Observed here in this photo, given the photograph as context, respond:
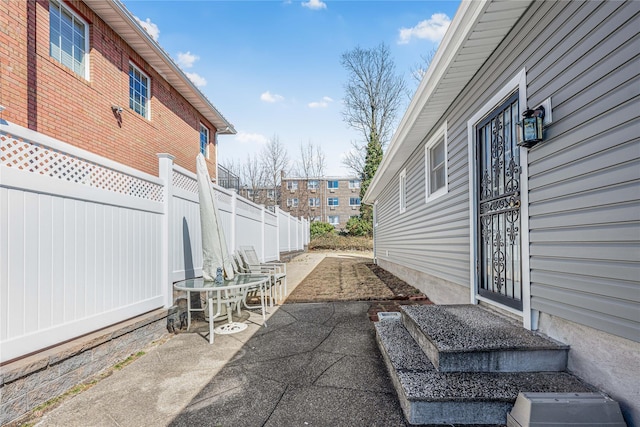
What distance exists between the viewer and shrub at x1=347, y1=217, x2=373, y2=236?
23.4 meters

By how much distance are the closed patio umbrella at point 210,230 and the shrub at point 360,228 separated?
19.7 metres

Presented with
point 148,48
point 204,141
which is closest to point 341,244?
point 204,141

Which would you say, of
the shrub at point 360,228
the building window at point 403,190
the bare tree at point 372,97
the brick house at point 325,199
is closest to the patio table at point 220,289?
the building window at point 403,190

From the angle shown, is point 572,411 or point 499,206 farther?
point 499,206

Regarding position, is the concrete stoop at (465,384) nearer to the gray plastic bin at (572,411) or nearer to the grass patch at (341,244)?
the gray plastic bin at (572,411)

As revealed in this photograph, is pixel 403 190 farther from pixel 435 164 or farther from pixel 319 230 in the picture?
pixel 319 230

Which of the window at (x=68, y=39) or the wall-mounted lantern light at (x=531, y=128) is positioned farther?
the window at (x=68, y=39)

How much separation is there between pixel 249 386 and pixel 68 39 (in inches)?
270

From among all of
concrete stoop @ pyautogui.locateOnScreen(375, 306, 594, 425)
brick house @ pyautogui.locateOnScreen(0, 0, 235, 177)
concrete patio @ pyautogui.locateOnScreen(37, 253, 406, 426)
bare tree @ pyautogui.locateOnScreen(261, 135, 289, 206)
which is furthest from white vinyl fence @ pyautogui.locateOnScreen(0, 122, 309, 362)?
bare tree @ pyautogui.locateOnScreen(261, 135, 289, 206)

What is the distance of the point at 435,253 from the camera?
497 cm

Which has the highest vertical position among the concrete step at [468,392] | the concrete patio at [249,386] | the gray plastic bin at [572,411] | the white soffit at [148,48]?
the white soffit at [148,48]

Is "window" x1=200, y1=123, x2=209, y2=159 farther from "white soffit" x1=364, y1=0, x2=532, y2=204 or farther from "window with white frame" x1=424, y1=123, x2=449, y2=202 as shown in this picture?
"window with white frame" x1=424, y1=123, x2=449, y2=202

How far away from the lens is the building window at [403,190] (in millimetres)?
7313

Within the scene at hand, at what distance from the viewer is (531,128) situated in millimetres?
2332
